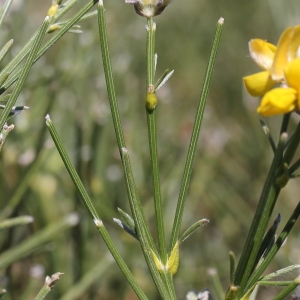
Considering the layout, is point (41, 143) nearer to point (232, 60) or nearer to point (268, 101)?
point (268, 101)

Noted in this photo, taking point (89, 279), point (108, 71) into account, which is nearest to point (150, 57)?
point (108, 71)

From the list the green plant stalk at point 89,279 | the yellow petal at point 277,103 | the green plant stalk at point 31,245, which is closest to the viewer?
the yellow petal at point 277,103

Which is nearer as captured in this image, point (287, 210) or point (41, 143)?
point (41, 143)

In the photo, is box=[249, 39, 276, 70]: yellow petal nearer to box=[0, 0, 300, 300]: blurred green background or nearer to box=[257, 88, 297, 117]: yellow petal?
box=[257, 88, 297, 117]: yellow petal

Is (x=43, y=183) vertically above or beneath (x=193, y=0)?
above

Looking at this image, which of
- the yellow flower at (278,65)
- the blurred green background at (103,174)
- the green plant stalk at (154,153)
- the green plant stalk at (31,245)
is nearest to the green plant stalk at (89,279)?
the blurred green background at (103,174)

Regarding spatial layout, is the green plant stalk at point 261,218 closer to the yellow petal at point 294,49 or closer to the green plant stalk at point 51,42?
the yellow petal at point 294,49

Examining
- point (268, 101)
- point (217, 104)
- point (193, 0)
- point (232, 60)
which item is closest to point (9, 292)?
point (268, 101)
